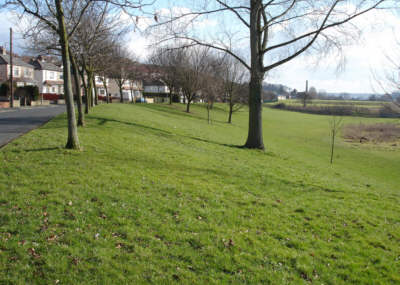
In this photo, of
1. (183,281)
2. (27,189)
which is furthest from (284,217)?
(27,189)

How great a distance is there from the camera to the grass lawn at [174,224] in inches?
184

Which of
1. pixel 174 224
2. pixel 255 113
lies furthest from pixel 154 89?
pixel 174 224

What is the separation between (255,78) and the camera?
16.8m

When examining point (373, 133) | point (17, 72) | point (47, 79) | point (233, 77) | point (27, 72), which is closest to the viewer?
point (233, 77)

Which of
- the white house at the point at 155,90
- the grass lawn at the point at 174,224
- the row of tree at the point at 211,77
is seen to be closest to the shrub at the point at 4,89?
the row of tree at the point at 211,77

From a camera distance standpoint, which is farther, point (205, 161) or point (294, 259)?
point (205, 161)

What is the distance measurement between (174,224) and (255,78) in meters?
12.6

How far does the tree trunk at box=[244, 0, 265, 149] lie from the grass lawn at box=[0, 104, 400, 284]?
6.89 meters

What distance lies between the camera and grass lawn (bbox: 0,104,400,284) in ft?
15.3

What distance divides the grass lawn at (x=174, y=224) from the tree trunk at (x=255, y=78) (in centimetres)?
689

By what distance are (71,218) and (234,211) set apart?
11.9 feet

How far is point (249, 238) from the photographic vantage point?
587cm

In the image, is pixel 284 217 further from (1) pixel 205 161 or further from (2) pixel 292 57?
(2) pixel 292 57

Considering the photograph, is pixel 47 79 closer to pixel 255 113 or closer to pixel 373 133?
pixel 255 113
